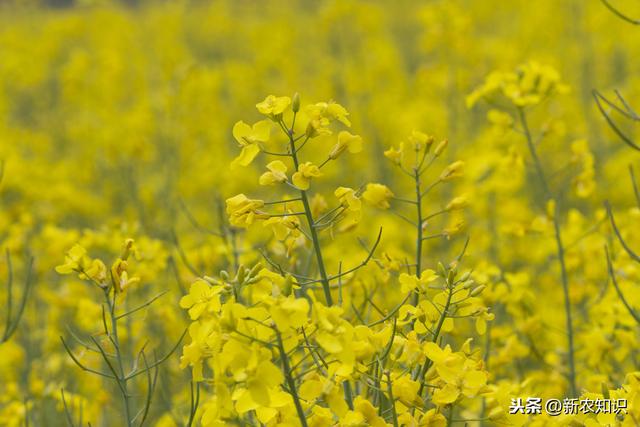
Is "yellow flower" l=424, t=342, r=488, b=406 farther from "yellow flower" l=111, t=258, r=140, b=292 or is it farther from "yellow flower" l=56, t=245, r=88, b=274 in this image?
"yellow flower" l=56, t=245, r=88, b=274

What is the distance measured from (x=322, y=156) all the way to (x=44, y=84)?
4.43m

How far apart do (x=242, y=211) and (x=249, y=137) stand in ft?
0.50

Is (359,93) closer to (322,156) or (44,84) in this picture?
(322,156)

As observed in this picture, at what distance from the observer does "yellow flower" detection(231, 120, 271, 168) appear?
5.42ft

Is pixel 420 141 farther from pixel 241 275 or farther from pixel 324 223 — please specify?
pixel 241 275

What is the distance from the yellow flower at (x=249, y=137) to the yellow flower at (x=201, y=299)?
27 cm

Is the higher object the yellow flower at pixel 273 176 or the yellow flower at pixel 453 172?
the yellow flower at pixel 453 172

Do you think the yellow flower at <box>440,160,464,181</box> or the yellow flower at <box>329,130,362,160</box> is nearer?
the yellow flower at <box>329,130,362,160</box>

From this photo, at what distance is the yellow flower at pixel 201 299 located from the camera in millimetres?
1430

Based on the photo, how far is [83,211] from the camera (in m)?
6.01

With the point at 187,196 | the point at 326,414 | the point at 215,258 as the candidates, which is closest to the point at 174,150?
the point at 187,196

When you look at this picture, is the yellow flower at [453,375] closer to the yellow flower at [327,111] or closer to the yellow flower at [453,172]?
the yellow flower at [327,111]

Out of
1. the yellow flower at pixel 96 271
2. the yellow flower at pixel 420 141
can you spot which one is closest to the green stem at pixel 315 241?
the yellow flower at pixel 420 141

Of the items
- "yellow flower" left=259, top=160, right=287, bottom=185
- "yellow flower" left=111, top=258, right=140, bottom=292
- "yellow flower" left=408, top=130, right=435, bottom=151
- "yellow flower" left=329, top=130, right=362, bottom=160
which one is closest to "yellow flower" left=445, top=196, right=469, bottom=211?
"yellow flower" left=408, top=130, right=435, bottom=151
